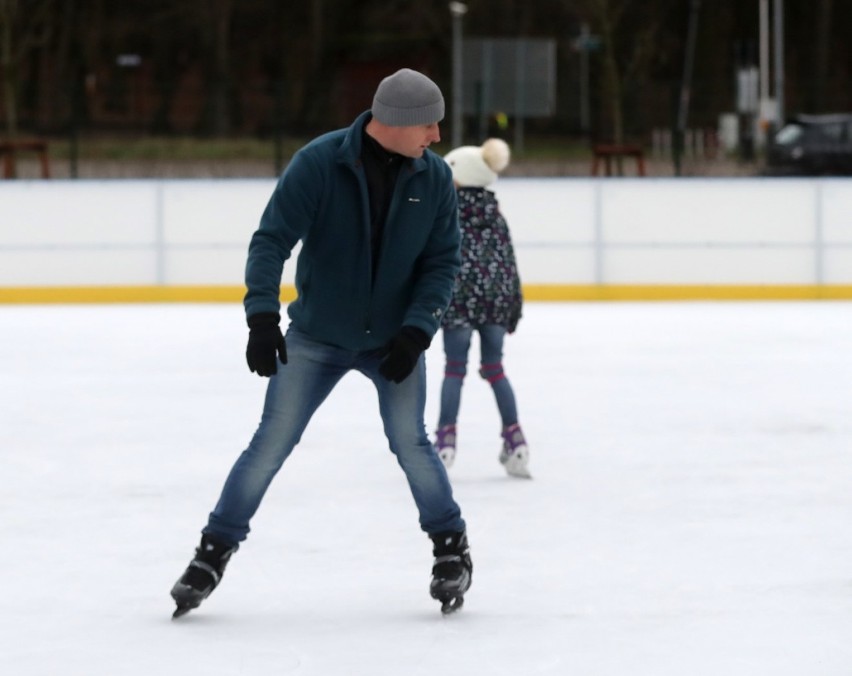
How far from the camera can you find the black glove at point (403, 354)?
13.5ft

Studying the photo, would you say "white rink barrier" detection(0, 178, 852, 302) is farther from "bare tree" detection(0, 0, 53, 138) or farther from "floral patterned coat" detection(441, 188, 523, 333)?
"floral patterned coat" detection(441, 188, 523, 333)

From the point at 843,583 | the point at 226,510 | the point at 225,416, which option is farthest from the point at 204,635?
the point at 225,416

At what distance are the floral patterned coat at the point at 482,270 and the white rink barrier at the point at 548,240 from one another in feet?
26.3

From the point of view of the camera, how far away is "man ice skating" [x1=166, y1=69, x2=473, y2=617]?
13.2 ft

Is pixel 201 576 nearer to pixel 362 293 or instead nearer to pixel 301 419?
→ pixel 301 419

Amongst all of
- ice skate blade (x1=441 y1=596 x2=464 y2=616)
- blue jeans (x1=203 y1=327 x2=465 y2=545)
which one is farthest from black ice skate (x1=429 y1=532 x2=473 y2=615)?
blue jeans (x1=203 y1=327 x2=465 y2=545)

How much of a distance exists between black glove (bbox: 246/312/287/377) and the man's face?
0.45 meters

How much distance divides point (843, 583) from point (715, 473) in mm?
1814

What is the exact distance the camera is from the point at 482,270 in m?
6.25

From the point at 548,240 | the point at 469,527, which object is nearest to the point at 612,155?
the point at 548,240

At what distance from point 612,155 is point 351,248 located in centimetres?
1218

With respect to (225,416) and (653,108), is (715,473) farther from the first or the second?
(653,108)

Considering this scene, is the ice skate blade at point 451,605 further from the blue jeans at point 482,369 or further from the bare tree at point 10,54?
the bare tree at point 10,54

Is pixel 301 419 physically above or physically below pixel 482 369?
Result: above
